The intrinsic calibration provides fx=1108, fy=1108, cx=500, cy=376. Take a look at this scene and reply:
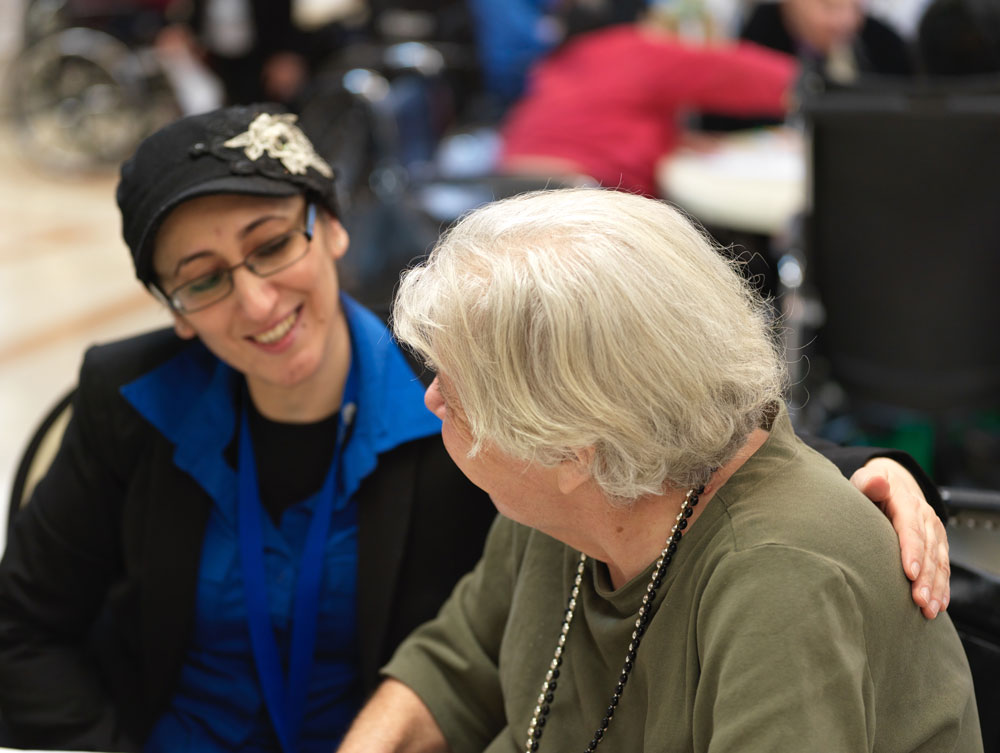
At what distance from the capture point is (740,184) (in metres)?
3.65

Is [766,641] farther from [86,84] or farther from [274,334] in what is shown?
[86,84]

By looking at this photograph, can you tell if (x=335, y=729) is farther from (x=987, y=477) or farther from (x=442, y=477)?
(x=987, y=477)

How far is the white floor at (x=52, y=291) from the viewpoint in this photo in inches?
177

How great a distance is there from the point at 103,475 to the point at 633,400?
3.19ft

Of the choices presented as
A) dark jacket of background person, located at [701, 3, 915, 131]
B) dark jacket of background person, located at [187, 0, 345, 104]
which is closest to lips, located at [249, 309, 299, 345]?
dark jacket of background person, located at [701, 3, 915, 131]

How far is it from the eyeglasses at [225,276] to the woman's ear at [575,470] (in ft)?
2.21

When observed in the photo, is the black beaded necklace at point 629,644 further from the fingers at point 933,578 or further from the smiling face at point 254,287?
the smiling face at point 254,287

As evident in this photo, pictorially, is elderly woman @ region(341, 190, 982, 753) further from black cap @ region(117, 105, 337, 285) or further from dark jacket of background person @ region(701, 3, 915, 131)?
dark jacket of background person @ region(701, 3, 915, 131)

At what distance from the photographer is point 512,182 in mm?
3447

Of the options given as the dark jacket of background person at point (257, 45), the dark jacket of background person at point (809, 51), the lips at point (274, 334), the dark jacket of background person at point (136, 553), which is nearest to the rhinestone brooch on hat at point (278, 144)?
the lips at point (274, 334)

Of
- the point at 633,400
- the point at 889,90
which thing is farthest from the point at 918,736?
the point at 889,90

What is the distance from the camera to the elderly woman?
101cm

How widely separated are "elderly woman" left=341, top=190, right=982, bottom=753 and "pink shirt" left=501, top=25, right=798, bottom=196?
295 cm

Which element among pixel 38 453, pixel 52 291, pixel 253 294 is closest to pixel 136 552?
pixel 38 453
